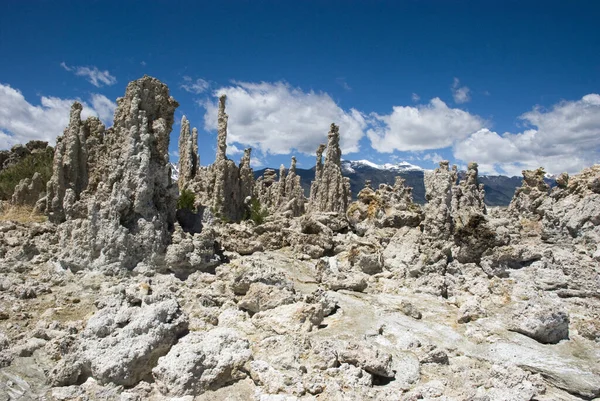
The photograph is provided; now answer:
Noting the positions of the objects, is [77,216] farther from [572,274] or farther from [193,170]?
[193,170]

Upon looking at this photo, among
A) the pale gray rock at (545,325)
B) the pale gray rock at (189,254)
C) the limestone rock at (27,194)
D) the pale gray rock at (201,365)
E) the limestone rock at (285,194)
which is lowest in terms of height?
the pale gray rock at (201,365)

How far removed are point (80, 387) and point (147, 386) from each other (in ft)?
3.21

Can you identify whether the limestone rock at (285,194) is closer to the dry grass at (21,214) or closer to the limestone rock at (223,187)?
the limestone rock at (223,187)

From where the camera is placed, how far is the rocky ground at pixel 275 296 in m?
6.15

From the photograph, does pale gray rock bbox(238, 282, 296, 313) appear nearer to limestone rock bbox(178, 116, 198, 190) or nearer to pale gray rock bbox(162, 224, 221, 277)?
pale gray rock bbox(162, 224, 221, 277)

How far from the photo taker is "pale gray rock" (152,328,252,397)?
599 cm

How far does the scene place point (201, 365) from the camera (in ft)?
20.2

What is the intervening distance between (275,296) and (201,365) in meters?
2.46

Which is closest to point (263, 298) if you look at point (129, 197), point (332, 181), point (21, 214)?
point (129, 197)

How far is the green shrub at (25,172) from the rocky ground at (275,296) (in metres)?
5.52

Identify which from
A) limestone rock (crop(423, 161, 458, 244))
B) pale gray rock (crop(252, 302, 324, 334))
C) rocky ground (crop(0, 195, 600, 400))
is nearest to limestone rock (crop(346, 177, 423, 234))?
limestone rock (crop(423, 161, 458, 244))

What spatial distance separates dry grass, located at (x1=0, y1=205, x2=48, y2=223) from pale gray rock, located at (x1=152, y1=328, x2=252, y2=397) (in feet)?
34.9

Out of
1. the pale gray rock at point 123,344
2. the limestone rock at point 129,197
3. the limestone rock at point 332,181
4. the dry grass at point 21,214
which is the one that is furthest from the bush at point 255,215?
the pale gray rock at point 123,344

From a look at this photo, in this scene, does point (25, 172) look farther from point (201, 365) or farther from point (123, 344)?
point (201, 365)
